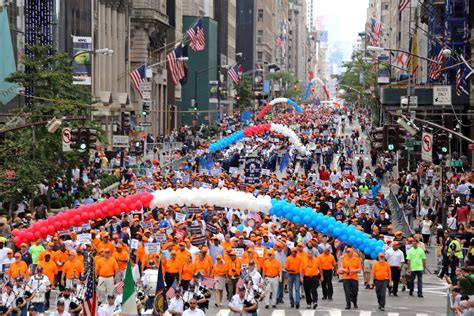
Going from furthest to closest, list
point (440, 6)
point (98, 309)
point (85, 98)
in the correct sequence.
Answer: point (440, 6) < point (85, 98) < point (98, 309)

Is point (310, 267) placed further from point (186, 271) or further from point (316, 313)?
point (186, 271)

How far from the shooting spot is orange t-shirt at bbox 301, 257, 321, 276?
2664 centimetres

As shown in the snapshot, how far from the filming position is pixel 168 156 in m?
77.3

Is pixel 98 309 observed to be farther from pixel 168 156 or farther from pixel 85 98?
pixel 168 156

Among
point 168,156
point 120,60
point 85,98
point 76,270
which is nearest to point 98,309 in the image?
point 76,270

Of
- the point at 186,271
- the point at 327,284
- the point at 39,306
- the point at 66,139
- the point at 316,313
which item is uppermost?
the point at 66,139

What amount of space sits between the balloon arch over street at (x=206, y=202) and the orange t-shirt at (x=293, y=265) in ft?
6.66

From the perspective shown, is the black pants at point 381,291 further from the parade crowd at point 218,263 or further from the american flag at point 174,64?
the american flag at point 174,64

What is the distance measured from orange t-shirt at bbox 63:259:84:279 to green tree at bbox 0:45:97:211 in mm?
13168

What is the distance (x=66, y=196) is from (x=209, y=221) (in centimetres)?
1307

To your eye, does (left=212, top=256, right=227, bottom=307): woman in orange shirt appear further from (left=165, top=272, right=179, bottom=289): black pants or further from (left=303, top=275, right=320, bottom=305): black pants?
(left=303, top=275, right=320, bottom=305): black pants

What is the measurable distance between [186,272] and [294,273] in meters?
2.38

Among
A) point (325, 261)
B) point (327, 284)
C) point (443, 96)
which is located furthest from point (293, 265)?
point (443, 96)

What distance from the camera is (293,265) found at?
2673 cm
